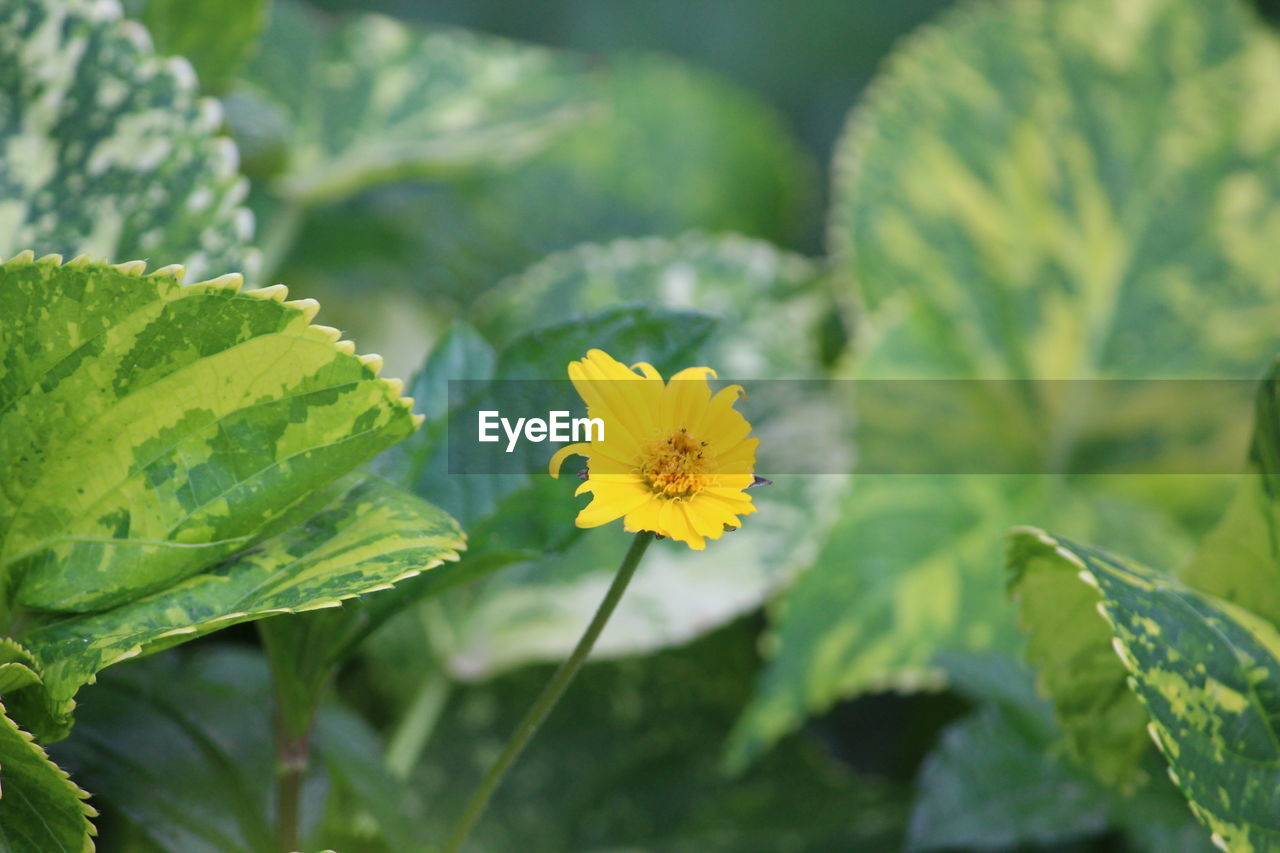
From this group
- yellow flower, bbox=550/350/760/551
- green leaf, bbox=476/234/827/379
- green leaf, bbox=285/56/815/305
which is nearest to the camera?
yellow flower, bbox=550/350/760/551

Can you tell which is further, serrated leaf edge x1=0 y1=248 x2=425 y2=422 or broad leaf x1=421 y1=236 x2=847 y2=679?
broad leaf x1=421 y1=236 x2=847 y2=679

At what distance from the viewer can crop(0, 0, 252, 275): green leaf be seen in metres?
0.32

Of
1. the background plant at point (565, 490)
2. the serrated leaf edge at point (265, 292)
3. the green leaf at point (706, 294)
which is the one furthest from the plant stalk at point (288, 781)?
the green leaf at point (706, 294)

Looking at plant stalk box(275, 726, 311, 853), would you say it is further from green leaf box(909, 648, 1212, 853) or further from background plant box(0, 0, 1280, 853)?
green leaf box(909, 648, 1212, 853)

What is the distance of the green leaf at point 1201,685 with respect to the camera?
0.25 m

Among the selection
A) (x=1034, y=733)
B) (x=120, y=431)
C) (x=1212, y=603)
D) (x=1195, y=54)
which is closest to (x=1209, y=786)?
(x=1212, y=603)

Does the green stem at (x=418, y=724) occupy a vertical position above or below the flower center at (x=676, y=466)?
below

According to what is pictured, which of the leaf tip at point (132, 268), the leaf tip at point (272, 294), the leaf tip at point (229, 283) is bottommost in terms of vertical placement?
Answer: the leaf tip at point (272, 294)

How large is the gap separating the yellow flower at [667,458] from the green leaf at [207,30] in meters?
0.24

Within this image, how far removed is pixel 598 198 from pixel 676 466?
19.1 inches

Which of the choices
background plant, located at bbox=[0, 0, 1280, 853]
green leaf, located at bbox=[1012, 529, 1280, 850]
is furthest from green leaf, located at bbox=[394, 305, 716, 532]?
green leaf, located at bbox=[1012, 529, 1280, 850]

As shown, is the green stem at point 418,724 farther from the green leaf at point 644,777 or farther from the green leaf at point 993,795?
the green leaf at point 993,795

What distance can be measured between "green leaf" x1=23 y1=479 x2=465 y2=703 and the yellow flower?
4cm

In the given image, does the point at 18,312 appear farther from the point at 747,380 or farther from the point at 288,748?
the point at 747,380
